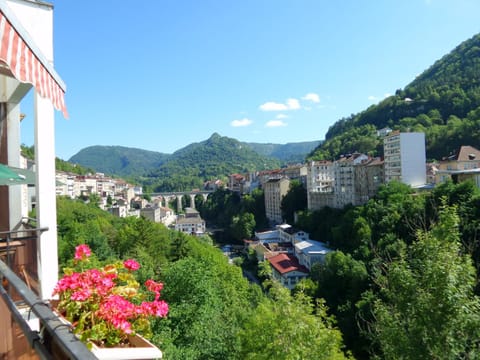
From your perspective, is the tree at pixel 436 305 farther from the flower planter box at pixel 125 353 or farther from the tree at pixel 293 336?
the flower planter box at pixel 125 353

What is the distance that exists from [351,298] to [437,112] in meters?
64.7

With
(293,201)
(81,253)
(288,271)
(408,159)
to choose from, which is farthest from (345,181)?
(81,253)

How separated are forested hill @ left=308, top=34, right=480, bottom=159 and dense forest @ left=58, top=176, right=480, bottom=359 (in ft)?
96.1

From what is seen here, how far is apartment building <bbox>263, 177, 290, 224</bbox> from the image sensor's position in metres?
63.9

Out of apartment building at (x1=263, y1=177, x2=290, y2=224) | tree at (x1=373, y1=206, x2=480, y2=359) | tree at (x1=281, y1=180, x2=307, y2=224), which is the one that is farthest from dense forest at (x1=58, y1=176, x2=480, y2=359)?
apartment building at (x1=263, y1=177, x2=290, y2=224)

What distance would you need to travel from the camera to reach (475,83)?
252 ft

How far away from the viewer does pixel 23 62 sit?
6.64ft

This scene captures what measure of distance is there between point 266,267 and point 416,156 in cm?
3922

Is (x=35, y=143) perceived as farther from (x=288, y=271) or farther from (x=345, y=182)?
(x=345, y=182)

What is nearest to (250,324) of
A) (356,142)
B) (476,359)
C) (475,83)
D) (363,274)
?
(476,359)

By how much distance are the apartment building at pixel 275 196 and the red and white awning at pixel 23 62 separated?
61.9 metres

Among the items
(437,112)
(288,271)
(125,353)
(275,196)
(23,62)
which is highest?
(437,112)

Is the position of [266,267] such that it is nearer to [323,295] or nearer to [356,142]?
[323,295]

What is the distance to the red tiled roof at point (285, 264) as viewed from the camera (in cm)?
3666
